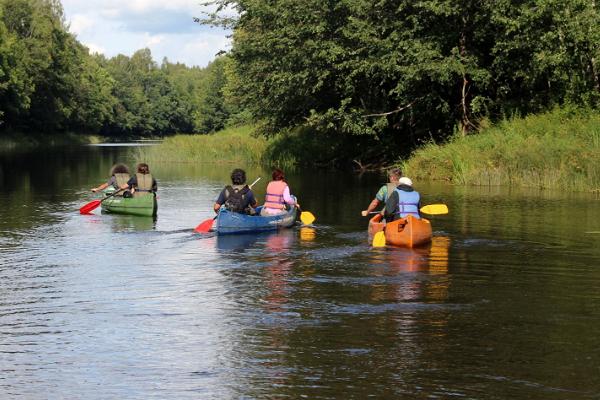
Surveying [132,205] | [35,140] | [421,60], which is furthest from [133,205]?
[35,140]

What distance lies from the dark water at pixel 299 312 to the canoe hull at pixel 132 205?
1.46 m

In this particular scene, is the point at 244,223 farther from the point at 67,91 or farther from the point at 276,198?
the point at 67,91

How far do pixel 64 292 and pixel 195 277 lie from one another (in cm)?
205

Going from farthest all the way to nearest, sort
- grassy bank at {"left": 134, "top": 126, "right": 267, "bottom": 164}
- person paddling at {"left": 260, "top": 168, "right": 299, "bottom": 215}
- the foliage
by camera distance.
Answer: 1. grassy bank at {"left": 134, "top": 126, "right": 267, "bottom": 164}
2. the foliage
3. person paddling at {"left": 260, "top": 168, "right": 299, "bottom": 215}

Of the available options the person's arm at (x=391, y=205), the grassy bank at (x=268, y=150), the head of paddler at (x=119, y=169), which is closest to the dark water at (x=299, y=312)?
the person's arm at (x=391, y=205)

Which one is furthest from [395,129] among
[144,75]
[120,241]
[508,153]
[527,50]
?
[144,75]

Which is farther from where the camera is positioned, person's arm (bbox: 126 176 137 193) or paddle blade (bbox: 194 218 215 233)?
person's arm (bbox: 126 176 137 193)

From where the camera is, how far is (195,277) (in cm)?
1329

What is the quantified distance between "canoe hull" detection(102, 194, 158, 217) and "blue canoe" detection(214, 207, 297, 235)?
4.08 metres

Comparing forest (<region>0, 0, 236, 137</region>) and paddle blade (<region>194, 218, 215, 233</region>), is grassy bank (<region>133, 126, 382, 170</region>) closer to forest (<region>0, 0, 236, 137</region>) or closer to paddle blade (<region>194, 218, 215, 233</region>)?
paddle blade (<region>194, 218, 215, 233</region>)

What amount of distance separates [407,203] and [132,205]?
812cm

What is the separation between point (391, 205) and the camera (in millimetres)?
16906

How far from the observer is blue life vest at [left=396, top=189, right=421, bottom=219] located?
1667 cm

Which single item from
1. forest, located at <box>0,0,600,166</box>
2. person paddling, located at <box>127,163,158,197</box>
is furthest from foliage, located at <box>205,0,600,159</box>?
person paddling, located at <box>127,163,158,197</box>
